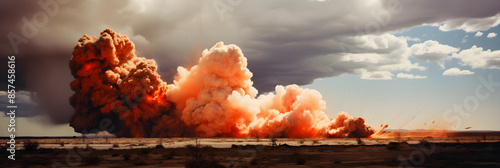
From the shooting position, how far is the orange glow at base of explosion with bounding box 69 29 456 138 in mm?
93375

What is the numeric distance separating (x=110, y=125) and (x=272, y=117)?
43.1 m

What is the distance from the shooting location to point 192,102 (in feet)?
317

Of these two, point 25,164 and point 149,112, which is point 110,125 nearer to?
point 149,112

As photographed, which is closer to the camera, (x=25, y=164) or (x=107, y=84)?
(x=25, y=164)

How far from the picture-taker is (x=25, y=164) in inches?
1411

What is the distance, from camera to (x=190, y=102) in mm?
96812

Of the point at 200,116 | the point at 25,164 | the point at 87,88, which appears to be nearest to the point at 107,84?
the point at 87,88

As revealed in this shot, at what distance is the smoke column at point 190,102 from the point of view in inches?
3676

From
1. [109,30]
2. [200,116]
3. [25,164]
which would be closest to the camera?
[25,164]

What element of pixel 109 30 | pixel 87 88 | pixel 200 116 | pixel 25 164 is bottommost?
pixel 25 164

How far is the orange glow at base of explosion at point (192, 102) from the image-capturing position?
93375mm

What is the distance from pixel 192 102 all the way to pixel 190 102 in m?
0.63

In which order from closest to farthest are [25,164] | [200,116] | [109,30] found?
[25,164]
[200,116]
[109,30]

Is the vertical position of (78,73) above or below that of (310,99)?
above
